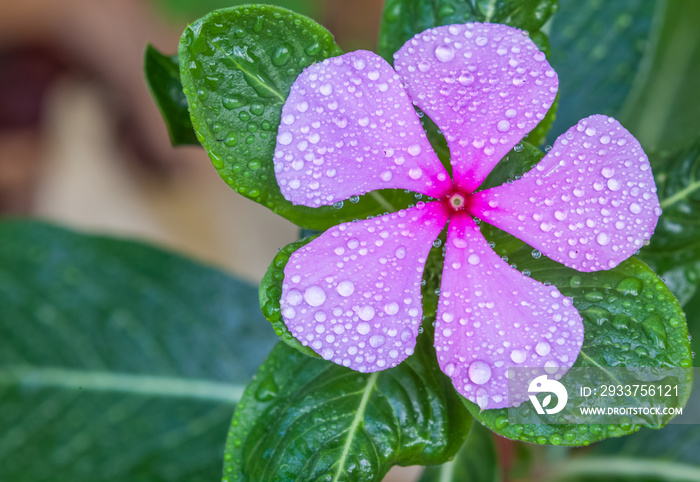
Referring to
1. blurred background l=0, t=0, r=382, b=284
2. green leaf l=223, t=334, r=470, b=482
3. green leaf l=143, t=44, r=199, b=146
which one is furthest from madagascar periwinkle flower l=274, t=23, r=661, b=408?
blurred background l=0, t=0, r=382, b=284

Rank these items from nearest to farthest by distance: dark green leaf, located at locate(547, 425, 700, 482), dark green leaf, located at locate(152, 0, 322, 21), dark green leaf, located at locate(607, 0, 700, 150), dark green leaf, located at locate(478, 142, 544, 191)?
dark green leaf, located at locate(478, 142, 544, 191) < dark green leaf, located at locate(547, 425, 700, 482) < dark green leaf, located at locate(607, 0, 700, 150) < dark green leaf, located at locate(152, 0, 322, 21)

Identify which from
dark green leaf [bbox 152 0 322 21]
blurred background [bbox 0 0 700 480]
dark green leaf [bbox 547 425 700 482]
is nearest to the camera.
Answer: dark green leaf [bbox 547 425 700 482]

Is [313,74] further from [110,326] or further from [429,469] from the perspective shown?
[110,326]

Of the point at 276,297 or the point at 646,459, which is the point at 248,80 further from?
the point at 646,459

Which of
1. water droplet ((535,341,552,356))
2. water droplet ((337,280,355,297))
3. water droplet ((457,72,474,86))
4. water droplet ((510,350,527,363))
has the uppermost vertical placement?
water droplet ((457,72,474,86))

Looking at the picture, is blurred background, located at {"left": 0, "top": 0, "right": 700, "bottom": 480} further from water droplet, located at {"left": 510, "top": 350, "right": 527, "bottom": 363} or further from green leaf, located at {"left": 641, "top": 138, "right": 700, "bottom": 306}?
water droplet, located at {"left": 510, "top": 350, "right": 527, "bottom": 363}

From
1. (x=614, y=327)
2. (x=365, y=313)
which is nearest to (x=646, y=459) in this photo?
(x=614, y=327)

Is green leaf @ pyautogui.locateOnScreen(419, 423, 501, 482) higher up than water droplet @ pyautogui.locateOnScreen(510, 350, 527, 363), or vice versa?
water droplet @ pyautogui.locateOnScreen(510, 350, 527, 363)
